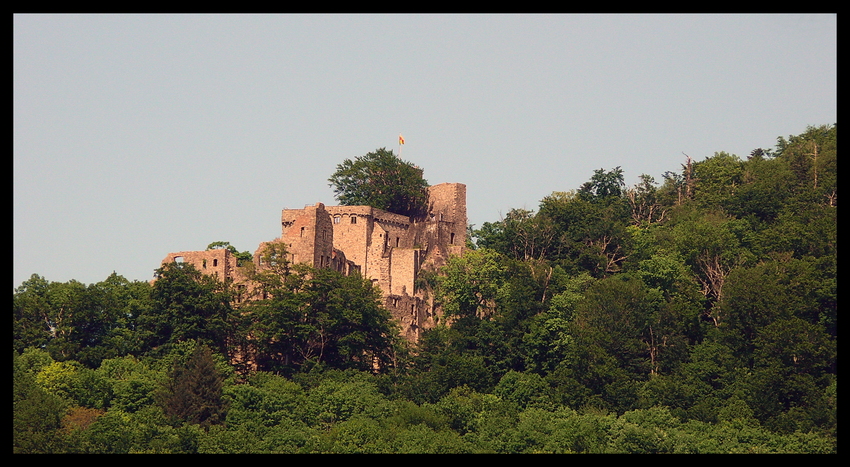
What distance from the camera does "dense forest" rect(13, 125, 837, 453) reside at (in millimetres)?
77938

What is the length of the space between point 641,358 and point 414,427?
508 inches

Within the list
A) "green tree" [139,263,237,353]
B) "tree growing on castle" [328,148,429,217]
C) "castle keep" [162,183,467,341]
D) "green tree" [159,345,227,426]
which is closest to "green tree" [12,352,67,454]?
"green tree" [159,345,227,426]

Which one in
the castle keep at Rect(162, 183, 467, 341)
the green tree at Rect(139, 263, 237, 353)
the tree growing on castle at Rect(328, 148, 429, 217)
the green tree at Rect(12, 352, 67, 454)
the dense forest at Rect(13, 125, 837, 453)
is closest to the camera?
the green tree at Rect(12, 352, 67, 454)

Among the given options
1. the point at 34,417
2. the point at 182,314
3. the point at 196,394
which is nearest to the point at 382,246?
the point at 182,314

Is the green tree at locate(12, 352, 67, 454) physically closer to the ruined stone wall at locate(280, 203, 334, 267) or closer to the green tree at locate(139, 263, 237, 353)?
the green tree at locate(139, 263, 237, 353)

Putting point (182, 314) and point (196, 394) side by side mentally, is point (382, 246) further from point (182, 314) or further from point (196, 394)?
point (196, 394)

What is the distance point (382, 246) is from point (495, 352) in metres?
12.6

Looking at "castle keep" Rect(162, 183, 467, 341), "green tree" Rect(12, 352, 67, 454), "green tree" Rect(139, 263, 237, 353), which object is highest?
"castle keep" Rect(162, 183, 467, 341)

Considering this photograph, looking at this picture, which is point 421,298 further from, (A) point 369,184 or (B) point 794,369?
(B) point 794,369

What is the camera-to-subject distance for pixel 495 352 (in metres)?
87.8

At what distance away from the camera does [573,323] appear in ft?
285

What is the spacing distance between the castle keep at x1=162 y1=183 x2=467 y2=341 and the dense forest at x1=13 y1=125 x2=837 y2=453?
1448mm

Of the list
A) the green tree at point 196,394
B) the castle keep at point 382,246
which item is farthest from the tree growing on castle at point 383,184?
the green tree at point 196,394

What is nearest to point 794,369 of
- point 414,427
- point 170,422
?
point 414,427
